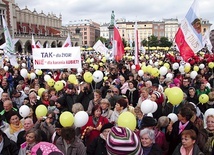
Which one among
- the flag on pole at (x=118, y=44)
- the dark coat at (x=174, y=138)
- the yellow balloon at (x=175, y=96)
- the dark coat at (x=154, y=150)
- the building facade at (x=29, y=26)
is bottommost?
the dark coat at (x=174, y=138)

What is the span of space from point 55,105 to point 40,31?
63.5m

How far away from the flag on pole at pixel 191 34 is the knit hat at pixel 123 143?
633cm

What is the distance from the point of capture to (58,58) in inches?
Result: 313

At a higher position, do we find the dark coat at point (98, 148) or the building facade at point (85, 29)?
the building facade at point (85, 29)

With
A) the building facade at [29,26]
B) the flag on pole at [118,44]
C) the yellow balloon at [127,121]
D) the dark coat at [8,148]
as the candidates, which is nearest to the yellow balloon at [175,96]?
the yellow balloon at [127,121]

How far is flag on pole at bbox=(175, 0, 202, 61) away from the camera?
791cm

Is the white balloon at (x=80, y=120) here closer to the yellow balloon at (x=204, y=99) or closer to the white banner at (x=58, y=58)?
the yellow balloon at (x=204, y=99)

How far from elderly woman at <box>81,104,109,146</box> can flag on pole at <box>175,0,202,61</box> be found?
14.8 feet

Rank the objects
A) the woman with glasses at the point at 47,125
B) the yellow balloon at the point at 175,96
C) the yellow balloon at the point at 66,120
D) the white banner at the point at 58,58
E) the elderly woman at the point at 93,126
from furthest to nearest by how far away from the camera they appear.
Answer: the white banner at the point at 58,58
the yellow balloon at the point at 175,96
the woman with glasses at the point at 47,125
the elderly woman at the point at 93,126
the yellow balloon at the point at 66,120

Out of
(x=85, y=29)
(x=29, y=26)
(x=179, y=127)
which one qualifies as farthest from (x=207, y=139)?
(x=85, y=29)

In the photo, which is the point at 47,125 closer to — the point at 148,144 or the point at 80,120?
the point at 80,120

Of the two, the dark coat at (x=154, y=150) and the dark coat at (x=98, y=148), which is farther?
the dark coat at (x=98, y=148)

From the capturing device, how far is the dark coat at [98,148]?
320cm

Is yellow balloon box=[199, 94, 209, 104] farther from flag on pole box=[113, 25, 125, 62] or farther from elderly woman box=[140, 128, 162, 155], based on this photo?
flag on pole box=[113, 25, 125, 62]
